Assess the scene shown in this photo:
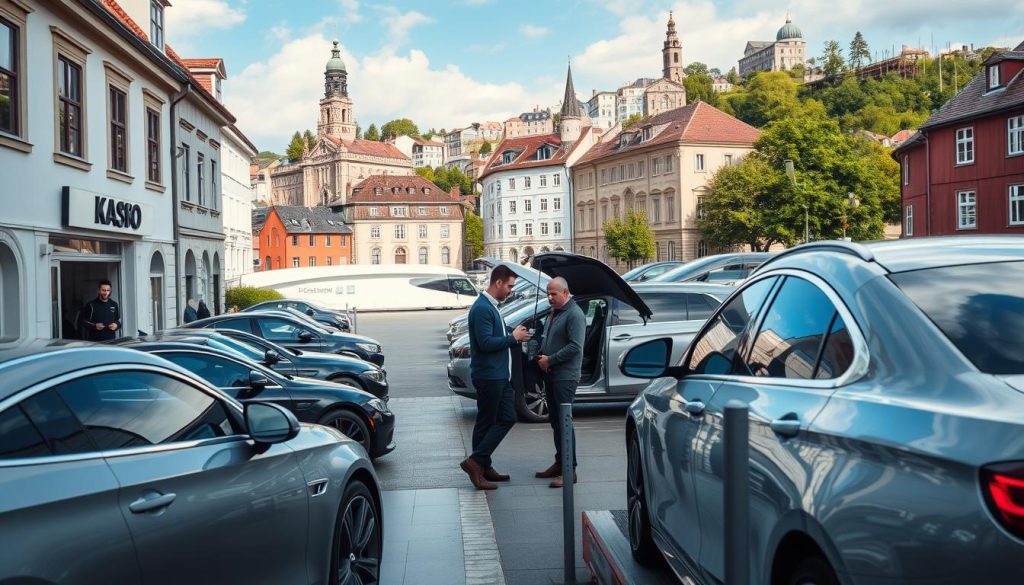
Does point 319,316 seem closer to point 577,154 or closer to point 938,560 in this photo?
point 938,560

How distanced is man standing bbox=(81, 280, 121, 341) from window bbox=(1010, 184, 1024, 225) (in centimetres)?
3732

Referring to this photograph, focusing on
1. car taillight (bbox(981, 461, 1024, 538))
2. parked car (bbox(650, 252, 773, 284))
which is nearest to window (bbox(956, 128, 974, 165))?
parked car (bbox(650, 252, 773, 284))

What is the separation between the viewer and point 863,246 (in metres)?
3.36

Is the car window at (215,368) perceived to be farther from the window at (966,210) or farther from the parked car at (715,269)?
the window at (966,210)

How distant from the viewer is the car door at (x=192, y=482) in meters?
3.48

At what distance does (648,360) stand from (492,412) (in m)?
4.29

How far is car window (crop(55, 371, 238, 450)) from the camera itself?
354cm

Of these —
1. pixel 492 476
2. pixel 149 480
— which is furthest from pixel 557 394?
pixel 149 480

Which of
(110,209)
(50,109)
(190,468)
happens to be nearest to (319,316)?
(110,209)

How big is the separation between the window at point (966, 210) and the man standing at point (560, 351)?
40234 millimetres

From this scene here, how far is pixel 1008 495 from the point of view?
2076 mm

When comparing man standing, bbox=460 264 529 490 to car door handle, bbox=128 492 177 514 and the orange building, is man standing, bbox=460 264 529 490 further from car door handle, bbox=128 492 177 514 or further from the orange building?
the orange building

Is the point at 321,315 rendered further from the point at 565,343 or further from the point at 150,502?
the point at 150,502

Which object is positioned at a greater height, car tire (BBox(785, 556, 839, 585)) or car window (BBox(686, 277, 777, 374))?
car window (BBox(686, 277, 777, 374))
